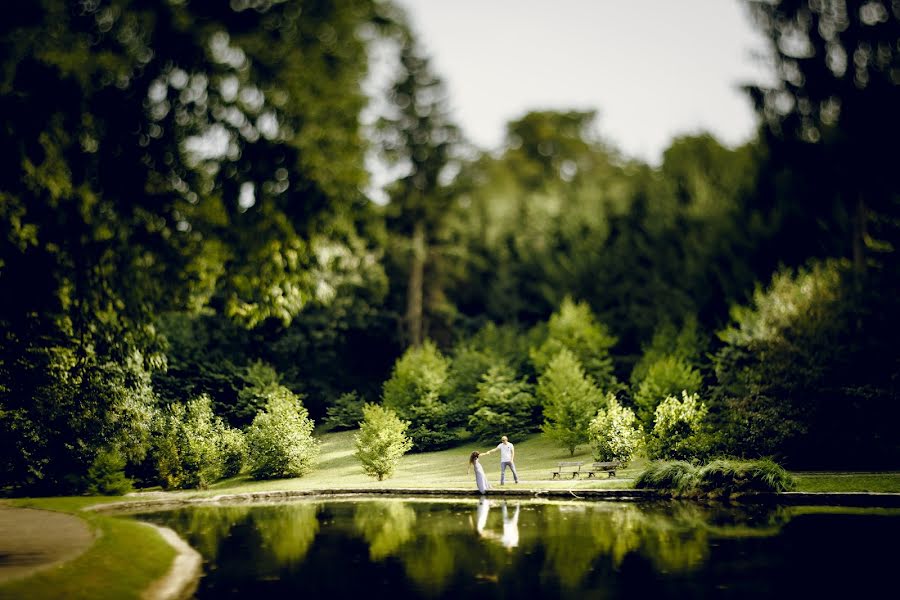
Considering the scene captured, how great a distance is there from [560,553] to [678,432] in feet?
43.7

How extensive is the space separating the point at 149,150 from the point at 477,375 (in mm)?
32499

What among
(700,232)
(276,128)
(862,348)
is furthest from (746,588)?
(700,232)

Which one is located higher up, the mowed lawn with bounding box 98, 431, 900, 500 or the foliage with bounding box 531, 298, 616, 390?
the foliage with bounding box 531, 298, 616, 390

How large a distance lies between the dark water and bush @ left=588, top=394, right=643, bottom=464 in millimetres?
7039

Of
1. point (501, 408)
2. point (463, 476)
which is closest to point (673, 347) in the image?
point (501, 408)

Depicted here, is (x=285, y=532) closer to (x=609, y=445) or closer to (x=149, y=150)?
(x=149, y=150)

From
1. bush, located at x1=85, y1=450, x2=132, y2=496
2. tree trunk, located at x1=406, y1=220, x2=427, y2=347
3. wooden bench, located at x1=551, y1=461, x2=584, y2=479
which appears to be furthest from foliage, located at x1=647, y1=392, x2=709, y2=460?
tree trunk, located at x1=406, y1=220, x2=427, y2=347

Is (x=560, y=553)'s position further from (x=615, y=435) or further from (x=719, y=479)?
(x=615, y=435)

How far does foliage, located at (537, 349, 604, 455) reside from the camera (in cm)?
3541

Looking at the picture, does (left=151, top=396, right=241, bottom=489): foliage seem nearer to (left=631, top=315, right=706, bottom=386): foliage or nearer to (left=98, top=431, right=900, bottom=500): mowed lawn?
(left=98, top=431, right=900, bottom=500): mowed lawn

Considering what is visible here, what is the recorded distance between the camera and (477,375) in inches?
1807

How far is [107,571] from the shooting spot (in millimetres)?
13711

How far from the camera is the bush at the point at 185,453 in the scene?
33.4m

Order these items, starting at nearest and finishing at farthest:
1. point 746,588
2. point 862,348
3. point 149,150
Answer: point 746,588 < point 149,150 < point 862,348
